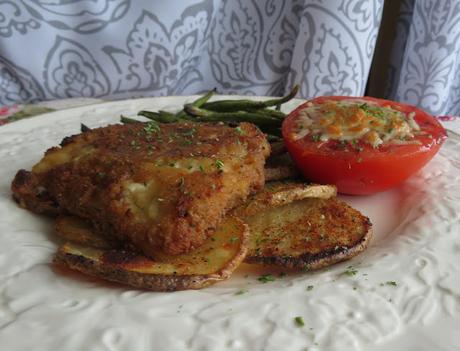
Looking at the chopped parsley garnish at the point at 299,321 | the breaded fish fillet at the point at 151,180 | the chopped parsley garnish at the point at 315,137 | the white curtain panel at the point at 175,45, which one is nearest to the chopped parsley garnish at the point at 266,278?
the breaded fish fillet at the point at 151,180

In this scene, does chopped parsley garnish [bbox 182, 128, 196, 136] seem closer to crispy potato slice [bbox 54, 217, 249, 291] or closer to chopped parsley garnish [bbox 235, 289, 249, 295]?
crispy potato slice [bbox 54, 217, 249, 291]

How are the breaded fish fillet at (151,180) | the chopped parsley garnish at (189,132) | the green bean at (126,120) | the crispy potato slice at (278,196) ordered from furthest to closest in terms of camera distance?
1. the green bean at (126,120)
2. the chopped parsley garnish at (189,132)
3. the crispy potato slice at (278,196)
4. the breaded fish fillet at (151,180)

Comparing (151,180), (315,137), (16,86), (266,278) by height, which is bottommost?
(16,86)

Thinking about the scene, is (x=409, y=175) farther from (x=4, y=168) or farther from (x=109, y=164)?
(x=4, y=168)

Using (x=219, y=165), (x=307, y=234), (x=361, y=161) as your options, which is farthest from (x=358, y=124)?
(x=219, y=165)

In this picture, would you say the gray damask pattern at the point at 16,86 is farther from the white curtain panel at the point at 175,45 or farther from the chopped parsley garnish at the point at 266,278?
the chopped parsley garnish at the point at 266,278

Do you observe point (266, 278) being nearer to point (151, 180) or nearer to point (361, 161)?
point (151, 180)

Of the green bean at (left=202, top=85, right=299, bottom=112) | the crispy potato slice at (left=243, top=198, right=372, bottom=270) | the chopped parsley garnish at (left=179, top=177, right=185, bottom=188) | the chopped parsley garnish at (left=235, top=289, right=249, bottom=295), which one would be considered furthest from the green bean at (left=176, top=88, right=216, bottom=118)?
the chopped parsley garnish at (left=235, top=289, right=249, bottom=295)

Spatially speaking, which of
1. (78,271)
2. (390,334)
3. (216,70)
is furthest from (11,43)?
(390,334)
